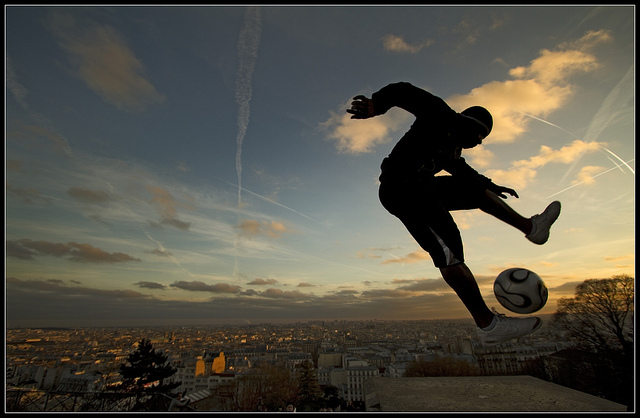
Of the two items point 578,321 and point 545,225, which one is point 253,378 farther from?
point 545,225

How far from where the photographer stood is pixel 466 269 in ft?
8.23

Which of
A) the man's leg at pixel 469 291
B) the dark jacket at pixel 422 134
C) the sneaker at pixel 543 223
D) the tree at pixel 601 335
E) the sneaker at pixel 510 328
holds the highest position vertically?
the dark jacket at pixel 422 134

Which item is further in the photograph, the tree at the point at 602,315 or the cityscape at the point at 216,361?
the cityscape at the point at 216,361

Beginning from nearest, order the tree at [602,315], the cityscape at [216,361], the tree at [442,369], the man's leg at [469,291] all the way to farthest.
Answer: the man's leg at [469,291] → the tree at [602,315] → the cityscape at [216,361] → the tree at [442,369]

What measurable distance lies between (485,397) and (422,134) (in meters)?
5.82

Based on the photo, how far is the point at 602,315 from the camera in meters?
19.6

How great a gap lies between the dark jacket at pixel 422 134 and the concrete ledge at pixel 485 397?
158 inches

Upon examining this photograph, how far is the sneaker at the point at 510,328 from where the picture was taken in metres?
2.23

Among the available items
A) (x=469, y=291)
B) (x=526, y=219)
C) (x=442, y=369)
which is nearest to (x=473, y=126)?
(x=526, y=219)

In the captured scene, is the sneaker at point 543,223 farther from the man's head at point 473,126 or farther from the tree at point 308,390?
the tree at point 308,390

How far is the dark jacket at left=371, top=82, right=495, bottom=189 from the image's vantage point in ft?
7.46

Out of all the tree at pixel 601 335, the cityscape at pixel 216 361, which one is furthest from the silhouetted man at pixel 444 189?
the cityscape at pixel 216 361

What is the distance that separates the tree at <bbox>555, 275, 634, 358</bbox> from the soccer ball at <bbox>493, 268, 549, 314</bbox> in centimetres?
2416

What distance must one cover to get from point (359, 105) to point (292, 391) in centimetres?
3848
